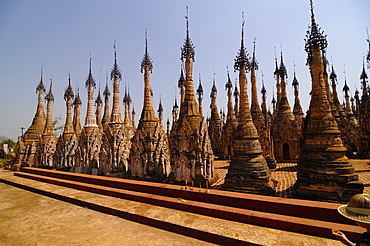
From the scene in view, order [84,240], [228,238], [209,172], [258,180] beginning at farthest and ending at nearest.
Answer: [209,172] → [258,180] → [84,240] → [228,238]

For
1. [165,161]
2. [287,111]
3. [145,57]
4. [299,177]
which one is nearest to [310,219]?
[299,177]

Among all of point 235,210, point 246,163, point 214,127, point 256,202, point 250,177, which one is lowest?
point 235,210

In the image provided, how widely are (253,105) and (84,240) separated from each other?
635 inches

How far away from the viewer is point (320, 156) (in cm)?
822

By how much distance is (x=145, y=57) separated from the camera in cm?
1515

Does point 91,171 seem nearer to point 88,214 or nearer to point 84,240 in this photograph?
point 88,214

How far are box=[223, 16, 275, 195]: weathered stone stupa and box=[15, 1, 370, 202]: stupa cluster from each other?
0.14ft

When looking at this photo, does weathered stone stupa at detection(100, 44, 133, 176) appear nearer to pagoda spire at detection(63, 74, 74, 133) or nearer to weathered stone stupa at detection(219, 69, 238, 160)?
pagoda spire at detection(63, 74, 74, 133)

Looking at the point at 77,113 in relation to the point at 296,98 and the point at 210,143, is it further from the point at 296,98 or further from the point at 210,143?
the point at 296,98

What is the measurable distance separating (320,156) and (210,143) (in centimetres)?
582

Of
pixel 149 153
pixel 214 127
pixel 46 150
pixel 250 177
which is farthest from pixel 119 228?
pixel 214 127

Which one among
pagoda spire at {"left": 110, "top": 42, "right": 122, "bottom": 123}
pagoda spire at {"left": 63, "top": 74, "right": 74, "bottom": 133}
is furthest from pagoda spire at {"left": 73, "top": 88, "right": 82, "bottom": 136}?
pagoda spire at {"left": 110, "top": 42, "right": 122, "bottom": 123}

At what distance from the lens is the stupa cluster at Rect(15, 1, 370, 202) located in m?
8.23

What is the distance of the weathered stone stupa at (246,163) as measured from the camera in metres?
9.15
